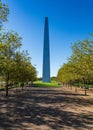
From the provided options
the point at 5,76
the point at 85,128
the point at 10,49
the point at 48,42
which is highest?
the point at 48,42

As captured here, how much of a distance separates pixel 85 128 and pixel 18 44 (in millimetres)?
25695

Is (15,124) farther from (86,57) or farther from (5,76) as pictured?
(5,76)

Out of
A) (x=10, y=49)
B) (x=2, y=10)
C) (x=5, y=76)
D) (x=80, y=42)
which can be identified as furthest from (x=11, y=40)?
(x=2, y=10)

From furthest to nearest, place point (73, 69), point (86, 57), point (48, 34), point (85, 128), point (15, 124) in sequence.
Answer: point (48, 34)
point (73, 69)
point (86, 57)
point (15, 124)
point (85, 128)

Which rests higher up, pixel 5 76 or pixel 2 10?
pixel 2 10

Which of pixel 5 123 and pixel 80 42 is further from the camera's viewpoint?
pixel 80 42

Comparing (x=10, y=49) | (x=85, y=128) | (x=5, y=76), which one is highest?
(x=10, y=49)

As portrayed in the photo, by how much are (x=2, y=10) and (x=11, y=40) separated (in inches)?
542

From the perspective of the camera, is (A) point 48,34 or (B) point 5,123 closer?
(B) point 5,123

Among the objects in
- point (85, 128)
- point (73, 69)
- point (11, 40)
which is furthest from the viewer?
point (73, 69)

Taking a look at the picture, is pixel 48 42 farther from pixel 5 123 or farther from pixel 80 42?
pixel 5 123

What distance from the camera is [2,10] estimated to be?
2145 cm

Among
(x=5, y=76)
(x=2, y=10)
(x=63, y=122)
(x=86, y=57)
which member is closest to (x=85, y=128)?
(x=63, y=122)

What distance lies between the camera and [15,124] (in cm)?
1341
